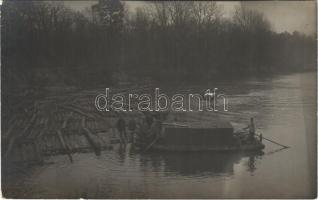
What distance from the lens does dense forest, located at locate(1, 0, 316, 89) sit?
321cm

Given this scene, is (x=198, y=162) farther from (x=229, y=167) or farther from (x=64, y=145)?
(x=64, y=145)

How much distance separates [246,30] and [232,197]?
3.61 feet

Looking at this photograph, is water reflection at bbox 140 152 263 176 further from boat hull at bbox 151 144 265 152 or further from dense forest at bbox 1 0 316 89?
dense forest at bbox 1 0 316 89

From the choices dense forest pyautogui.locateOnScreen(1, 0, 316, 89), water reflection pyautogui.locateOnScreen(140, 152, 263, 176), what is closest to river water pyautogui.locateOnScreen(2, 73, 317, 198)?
water reflection pyautogui.locateOnScreen(140, 152, 263, 176)

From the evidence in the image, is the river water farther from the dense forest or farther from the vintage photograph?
the dense forest

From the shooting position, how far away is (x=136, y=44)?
129 inches

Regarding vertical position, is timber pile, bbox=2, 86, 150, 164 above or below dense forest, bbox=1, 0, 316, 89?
below

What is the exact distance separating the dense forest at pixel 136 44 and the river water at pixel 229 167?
0.54 feet

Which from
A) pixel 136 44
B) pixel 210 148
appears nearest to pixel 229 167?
pixel 210 148

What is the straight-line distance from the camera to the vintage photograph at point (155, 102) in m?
3.21

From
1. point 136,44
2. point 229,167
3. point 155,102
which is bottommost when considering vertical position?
point 229,167

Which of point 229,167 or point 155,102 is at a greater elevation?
point 155,102

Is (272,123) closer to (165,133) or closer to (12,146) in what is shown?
(165,133)

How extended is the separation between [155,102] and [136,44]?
0.41 metres
